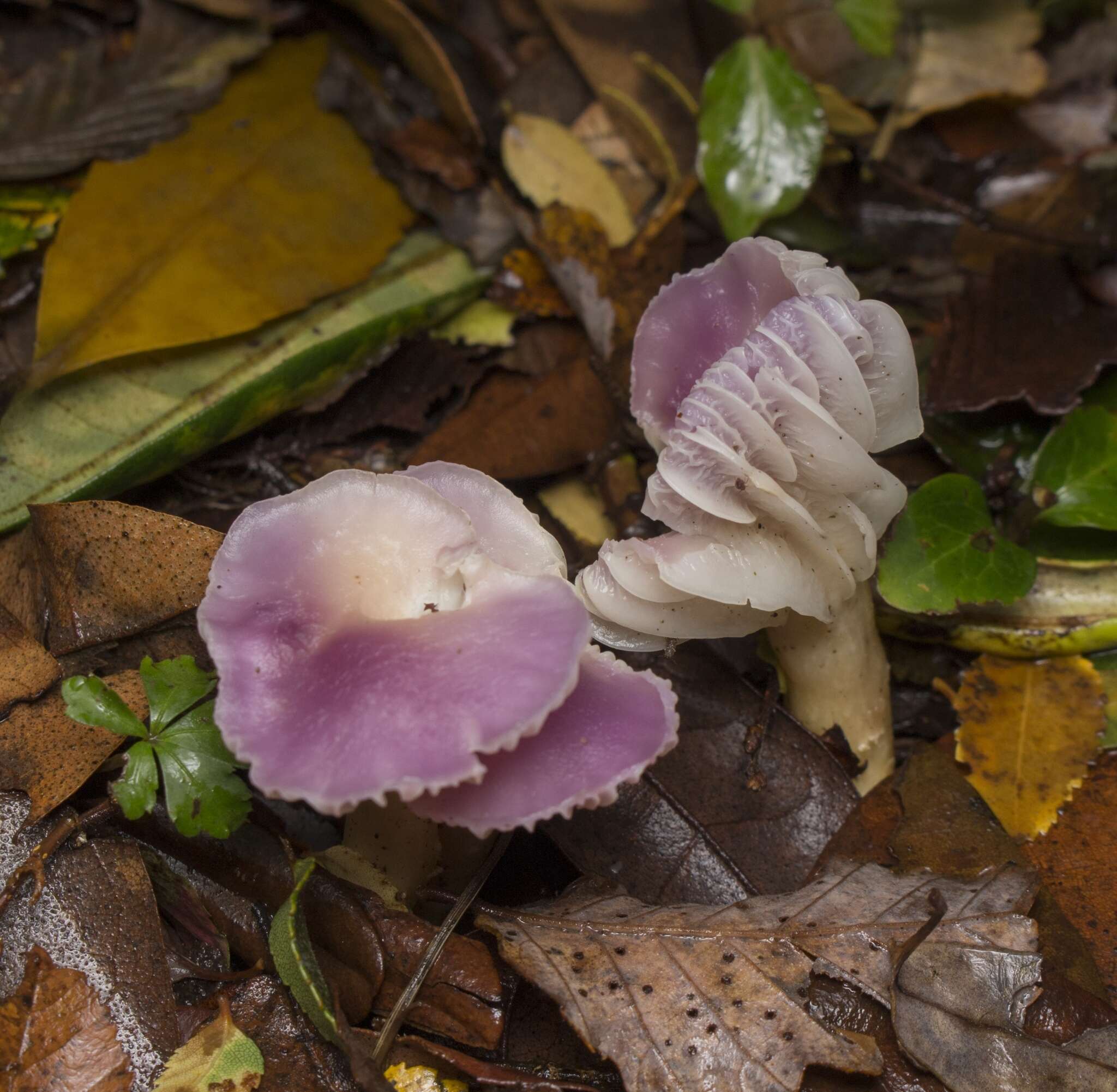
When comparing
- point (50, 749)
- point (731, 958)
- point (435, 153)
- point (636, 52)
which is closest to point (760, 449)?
point (731, 958)

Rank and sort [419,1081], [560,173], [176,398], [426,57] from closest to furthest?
[419,1081], [176,398], [560,173], [426,57]

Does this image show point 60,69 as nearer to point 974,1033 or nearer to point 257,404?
point 257,404

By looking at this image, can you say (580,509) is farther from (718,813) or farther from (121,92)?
(121,92)

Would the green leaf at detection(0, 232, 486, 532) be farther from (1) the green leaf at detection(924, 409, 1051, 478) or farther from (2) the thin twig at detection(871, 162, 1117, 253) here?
(2) the thin twig at detection(871, 162, 1117, 253)

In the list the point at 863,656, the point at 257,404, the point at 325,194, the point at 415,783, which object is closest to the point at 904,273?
the point at 863,656

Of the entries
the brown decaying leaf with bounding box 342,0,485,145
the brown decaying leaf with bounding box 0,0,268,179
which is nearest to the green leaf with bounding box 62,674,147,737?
the brown decaying leaf with bounding box 0,0,268,179

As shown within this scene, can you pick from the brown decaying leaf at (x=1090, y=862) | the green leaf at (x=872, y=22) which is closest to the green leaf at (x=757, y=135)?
the green leaf at (x=872, y=22)
